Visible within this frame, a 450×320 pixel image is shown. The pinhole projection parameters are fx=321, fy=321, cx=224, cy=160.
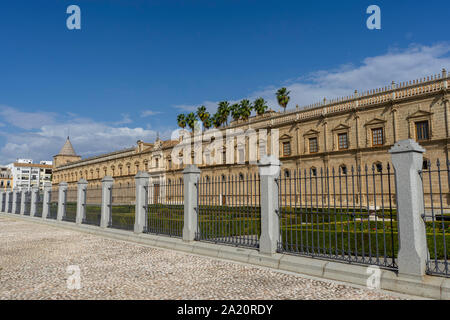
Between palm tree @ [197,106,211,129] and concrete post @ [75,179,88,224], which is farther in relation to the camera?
palm tree @ [197,106,211,129]

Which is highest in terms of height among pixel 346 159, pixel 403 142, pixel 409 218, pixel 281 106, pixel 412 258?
pixel 281 106

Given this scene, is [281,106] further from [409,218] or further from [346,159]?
[409,218]

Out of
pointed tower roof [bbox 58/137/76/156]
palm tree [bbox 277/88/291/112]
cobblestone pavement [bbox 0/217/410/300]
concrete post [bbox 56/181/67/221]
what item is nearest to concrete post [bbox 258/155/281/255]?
cobblestone pavement [bbox 0/217/410/300]

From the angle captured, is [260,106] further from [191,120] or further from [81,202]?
[81,202]

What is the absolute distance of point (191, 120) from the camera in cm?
5419

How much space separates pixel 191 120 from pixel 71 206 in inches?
1551

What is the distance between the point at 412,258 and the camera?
16.5ft

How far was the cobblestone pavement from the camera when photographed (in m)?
4.98

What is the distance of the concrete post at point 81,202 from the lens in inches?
565

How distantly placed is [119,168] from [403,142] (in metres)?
61.9

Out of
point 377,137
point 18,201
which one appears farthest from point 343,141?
point 18,201

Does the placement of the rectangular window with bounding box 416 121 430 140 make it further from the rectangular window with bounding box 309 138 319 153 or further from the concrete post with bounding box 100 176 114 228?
the concrete post with bounding box 100 176 114 228

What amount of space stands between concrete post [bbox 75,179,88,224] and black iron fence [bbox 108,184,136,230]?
2527mm
